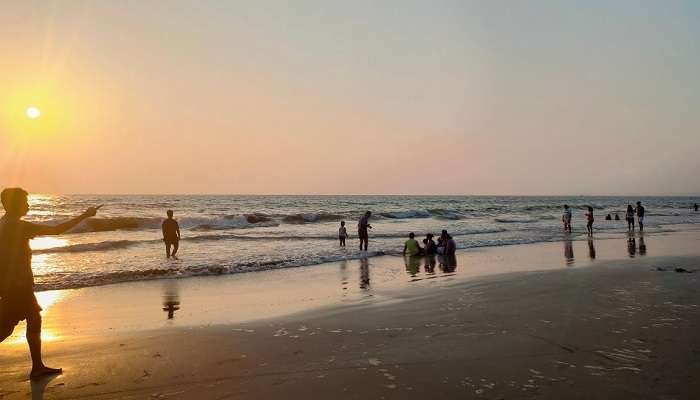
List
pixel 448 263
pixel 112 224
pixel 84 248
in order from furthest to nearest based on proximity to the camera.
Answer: pixel 112 224
pixel 84 248
pixel 448 263

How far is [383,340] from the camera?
268 inches

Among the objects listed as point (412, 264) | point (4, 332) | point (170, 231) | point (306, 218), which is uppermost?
point (170, 231)

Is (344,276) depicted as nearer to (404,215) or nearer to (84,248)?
(84,248)

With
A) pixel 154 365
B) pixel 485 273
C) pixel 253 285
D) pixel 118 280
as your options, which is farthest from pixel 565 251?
pixel 154 365

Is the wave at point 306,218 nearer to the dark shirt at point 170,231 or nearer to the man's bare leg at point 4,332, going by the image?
the dark shirt at point 170,231

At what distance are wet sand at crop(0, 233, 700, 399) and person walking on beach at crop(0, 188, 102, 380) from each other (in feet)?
1.54

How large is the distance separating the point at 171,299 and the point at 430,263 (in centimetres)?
919

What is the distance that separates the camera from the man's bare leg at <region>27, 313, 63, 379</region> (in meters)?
5.80

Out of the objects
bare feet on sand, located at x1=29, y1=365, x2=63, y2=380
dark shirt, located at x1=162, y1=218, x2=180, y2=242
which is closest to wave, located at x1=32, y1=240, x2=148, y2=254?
dark shirt, located at x1=162, y1=218, x2=180, y2=242

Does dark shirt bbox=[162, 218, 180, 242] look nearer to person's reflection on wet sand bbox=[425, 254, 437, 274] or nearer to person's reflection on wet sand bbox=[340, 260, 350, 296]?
person's reflection on wet sand bbox=[340, 260, 350, 296]

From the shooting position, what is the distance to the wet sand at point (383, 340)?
16.6 feet

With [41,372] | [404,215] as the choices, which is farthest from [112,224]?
[41,372]

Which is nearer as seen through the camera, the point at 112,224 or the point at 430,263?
the point at 430,263

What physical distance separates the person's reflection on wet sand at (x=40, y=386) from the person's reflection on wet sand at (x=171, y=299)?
3.60 metres
